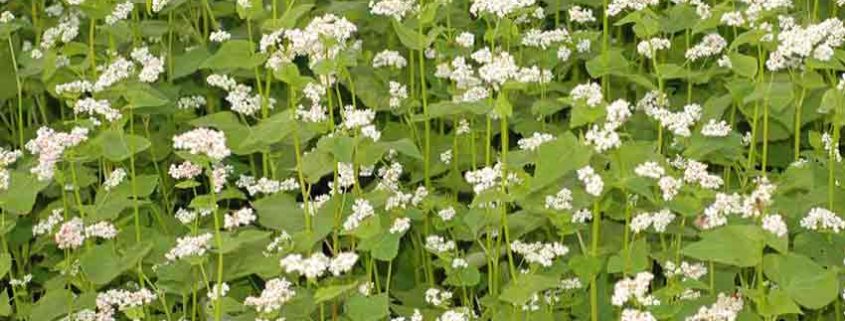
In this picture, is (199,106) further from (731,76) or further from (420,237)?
(731,76)

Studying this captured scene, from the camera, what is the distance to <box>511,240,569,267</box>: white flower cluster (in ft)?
13.2

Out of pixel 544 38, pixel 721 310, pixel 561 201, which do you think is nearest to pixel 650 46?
pixel 544 38

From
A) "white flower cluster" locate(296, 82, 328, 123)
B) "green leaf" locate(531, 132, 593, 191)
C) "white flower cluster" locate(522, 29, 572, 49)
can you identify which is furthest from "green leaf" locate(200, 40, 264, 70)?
"green leaf" locate(531, 132, 593, 191)

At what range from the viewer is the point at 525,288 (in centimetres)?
388

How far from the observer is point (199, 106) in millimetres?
5453

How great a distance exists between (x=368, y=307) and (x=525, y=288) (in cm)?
40

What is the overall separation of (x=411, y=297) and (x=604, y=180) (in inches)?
34.5

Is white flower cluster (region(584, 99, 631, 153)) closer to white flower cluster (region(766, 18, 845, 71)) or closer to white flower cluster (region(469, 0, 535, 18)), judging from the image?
white flower cluster (region(766, 18, 845, 71))

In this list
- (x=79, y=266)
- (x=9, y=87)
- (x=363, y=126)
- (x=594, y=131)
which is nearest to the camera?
(x=594, y=131)

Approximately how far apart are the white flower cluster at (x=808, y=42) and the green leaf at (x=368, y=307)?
1.19 m

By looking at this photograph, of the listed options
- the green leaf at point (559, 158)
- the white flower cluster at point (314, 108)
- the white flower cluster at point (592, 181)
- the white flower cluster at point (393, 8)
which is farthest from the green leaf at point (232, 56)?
the white flower cluster at point (592, 181)

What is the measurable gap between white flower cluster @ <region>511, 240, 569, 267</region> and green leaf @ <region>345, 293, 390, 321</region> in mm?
397

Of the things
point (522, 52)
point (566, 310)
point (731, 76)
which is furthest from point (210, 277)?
point (731, 76)

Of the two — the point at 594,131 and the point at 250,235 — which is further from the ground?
the point at 594,131
